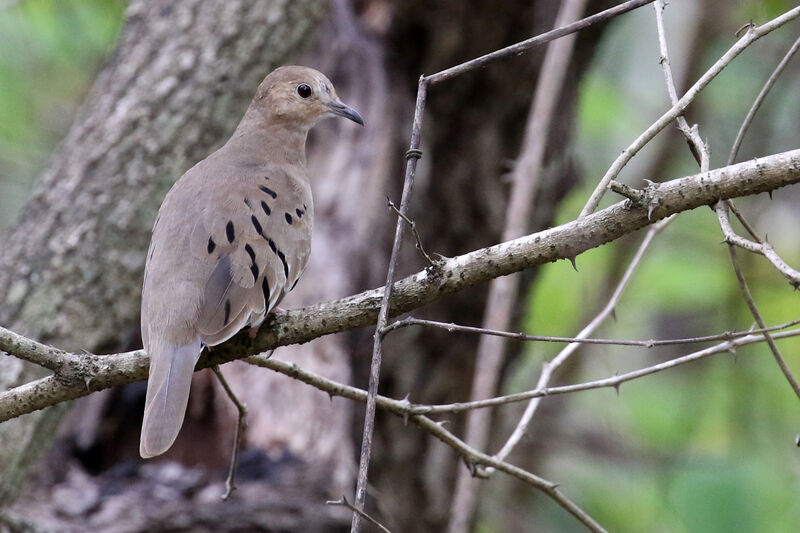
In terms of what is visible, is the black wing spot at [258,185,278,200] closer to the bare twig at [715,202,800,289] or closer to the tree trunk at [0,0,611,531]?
the tree trunk at [0,0,611,531]

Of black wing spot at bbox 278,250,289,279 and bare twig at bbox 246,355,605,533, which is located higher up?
black wing spot at bbox 278,250,289,279

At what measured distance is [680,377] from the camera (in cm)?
730

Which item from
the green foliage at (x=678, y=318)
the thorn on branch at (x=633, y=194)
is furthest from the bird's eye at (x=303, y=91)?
the green foliage at (x=678, y=318)

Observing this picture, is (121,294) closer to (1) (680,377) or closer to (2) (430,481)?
(2) (430,481)

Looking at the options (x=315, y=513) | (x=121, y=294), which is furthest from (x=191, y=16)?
(x=315, y=513)

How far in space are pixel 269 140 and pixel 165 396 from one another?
56.8 inches

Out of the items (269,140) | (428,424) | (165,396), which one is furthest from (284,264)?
(269,140)

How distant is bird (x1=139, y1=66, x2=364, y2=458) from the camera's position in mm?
2674

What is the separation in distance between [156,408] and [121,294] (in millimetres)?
1512

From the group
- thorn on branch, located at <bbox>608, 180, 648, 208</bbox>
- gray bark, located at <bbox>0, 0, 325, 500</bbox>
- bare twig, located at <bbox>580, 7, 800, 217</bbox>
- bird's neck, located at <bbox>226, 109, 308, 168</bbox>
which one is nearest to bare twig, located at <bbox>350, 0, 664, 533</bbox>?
bare twig, located at <bbox>580, 7, 800, 217</bbox>

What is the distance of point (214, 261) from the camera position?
2965mm

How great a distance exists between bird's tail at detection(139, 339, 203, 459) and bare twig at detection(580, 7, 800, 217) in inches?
47.3

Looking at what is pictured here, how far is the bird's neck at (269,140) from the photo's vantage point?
3.68 m

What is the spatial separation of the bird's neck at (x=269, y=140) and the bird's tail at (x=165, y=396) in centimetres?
111
